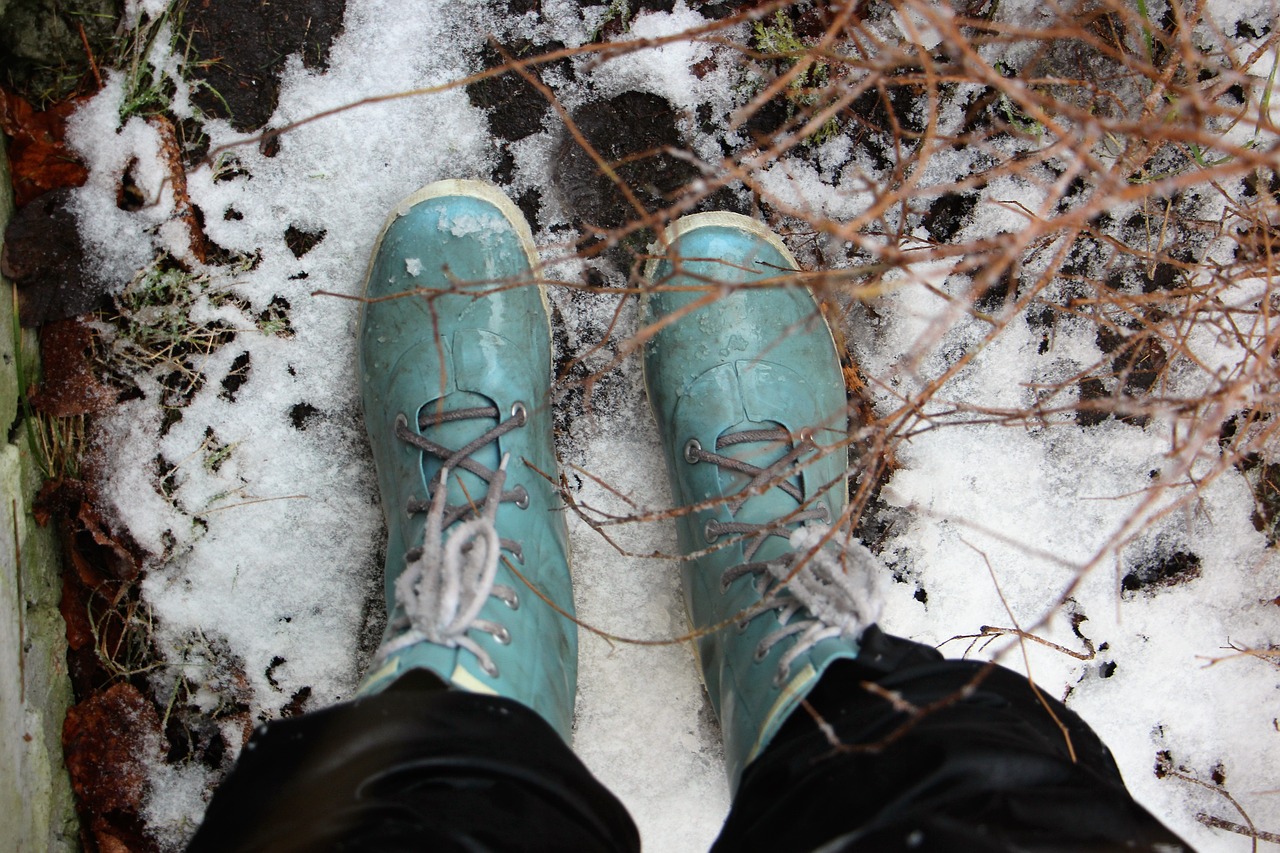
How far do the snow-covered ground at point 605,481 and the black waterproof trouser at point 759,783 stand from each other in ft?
1.36

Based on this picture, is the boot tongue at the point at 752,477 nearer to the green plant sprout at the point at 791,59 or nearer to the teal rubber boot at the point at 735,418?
the teal rubber boot at the point at 735,418

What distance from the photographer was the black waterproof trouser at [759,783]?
0.71 meters

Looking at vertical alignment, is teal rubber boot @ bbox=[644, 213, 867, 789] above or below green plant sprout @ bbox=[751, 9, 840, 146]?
below

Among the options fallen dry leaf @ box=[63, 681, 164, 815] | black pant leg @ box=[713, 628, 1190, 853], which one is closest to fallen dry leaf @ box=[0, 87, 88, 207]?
fallen dry leaf @ box=[63, 681, 164, 815]

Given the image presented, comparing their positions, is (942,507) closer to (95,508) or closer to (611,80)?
(611,80)

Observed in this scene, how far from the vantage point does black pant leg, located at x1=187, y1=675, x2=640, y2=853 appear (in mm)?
728

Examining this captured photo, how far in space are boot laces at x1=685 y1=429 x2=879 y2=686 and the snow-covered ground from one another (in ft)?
0.47

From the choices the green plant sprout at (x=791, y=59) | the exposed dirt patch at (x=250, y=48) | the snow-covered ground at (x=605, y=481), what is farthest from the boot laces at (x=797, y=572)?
the exposed dirt patch at (x=250, y=48)

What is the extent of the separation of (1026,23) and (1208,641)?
0.92 m

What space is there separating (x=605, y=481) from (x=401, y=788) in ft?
1.90

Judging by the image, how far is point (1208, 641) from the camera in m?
1.30

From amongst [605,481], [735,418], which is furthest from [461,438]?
[735,418]

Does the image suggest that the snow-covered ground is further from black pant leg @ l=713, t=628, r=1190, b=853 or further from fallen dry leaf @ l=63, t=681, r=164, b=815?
black pant leg @ l=713, t=628, r=1190, b=853

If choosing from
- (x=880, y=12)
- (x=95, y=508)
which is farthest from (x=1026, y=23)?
(x=95, y=508)
